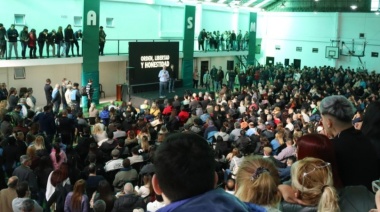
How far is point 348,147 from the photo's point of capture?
3195 millimetres

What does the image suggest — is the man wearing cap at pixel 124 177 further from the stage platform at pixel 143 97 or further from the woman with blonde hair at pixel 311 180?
the stage platform at pixel 143 97

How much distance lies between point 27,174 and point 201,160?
6.36 m

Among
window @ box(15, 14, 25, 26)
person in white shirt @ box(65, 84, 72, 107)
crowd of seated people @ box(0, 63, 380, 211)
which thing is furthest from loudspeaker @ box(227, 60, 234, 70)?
person in white shirt @ box(65, 84, 72, 107)

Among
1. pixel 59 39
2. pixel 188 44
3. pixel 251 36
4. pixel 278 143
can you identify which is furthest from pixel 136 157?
pixel 251 36

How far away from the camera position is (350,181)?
3203mm

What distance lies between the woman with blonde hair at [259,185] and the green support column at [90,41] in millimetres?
17029

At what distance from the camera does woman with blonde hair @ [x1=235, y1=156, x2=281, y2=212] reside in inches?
101

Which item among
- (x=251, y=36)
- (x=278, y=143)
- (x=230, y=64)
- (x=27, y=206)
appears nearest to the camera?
(x=27, y=206)

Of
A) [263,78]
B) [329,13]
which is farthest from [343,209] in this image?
[329,13]

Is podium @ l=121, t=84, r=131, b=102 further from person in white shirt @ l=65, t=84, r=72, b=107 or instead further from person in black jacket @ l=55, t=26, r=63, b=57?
person in white shirt @ l=65, t=84, r=72, b=107

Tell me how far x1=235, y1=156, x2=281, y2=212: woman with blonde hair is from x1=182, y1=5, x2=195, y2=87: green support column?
883 inches

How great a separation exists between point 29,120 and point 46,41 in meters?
7.38

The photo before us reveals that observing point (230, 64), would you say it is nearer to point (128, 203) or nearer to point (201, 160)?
point (128, 203)

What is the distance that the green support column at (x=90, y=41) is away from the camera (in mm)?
19269
